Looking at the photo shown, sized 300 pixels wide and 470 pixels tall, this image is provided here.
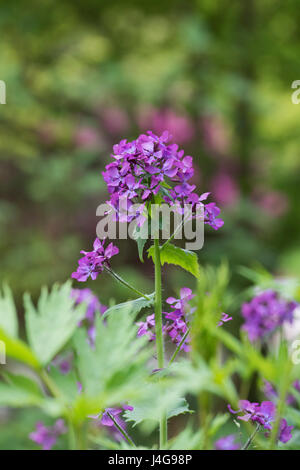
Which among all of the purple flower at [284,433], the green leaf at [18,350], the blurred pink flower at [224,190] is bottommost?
the purple flower at [284,433]

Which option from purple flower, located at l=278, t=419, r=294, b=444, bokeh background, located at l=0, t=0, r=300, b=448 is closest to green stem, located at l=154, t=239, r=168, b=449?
purple flower, located at l=278, t=419, r=294, b=444

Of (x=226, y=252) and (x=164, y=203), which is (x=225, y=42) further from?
(x=164, y=203)

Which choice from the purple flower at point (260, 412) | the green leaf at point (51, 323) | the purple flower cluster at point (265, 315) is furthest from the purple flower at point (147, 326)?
the purple flower cluster at point (265, 315)

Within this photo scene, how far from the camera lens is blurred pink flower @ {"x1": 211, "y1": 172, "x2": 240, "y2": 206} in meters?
3.60

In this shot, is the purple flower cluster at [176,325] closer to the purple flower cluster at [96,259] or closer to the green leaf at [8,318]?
the purple flower cluster at [96,259]

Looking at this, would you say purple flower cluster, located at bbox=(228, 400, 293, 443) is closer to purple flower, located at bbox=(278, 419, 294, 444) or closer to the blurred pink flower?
purple flower, located at bbox=(278, 419, 294, 444)

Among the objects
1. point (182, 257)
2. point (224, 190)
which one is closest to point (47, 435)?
point (182, 257)

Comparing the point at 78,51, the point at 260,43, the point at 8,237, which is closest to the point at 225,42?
the point at 260,43

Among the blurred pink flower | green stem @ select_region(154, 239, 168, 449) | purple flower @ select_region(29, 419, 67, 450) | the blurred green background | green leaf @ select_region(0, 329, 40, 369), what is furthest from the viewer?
the blurred pink flower

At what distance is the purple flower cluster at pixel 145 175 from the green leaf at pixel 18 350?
0.75 ft

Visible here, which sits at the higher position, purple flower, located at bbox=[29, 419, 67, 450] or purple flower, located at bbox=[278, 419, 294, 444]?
purple flower, located at bbox=[278, 419, 294, 444]

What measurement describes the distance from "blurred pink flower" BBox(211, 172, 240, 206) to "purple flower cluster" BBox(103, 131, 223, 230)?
3.09 metres

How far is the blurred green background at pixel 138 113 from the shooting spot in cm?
317

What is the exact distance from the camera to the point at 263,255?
141 inches
